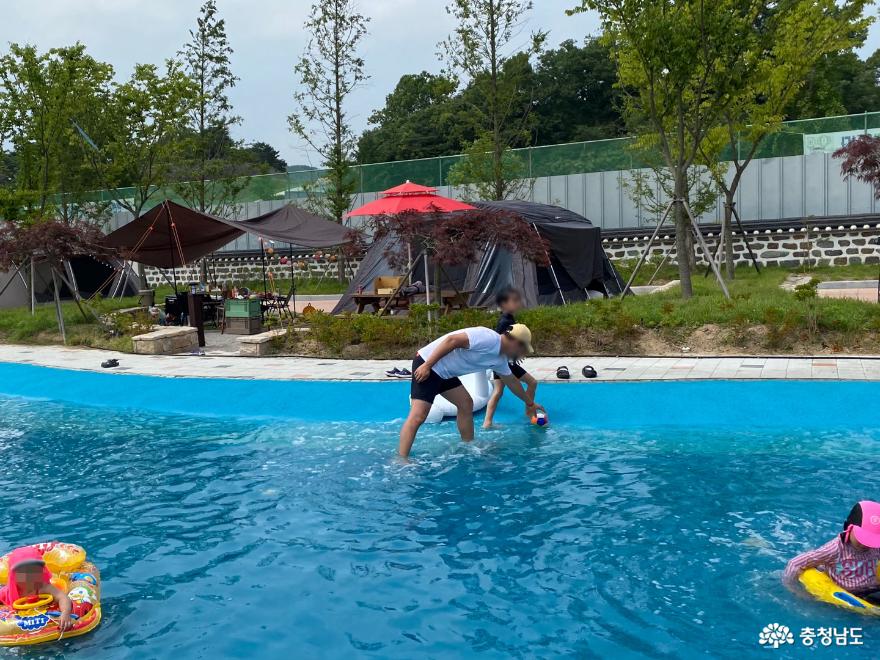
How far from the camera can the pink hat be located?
172 inches

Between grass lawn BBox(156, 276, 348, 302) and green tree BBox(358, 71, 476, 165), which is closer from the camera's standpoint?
grass lawn BBox(156, 276, 348, 302)

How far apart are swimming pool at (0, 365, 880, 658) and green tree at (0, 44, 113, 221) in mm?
13749

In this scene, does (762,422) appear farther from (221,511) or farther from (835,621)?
(221,511)

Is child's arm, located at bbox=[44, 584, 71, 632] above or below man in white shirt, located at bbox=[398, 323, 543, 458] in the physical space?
below

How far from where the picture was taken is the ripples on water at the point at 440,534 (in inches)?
186

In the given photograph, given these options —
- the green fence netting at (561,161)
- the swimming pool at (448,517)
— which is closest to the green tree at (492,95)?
the green fence netting at (561,161)

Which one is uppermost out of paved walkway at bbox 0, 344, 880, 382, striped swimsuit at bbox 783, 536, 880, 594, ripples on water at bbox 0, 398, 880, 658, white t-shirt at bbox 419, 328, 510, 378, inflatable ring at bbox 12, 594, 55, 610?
white t-shirt at bbox 419, 328, 510, 378

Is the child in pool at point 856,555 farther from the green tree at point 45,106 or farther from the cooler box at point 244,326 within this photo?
the green tree at point 45,106

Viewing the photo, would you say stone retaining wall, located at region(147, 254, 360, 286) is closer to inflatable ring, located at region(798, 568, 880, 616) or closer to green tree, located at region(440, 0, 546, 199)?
green tree, located at region(440, 0, 546, 199)

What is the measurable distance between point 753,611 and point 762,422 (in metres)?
4.62

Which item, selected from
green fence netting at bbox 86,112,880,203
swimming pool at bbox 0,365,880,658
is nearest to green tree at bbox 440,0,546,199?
green fence netting at bbox 86,112,880,203

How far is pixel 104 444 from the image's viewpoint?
927 centimetres

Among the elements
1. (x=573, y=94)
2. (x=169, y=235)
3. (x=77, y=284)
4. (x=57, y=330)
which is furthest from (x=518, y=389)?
(x=573, y=94)

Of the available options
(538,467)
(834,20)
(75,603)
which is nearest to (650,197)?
(834,20)
